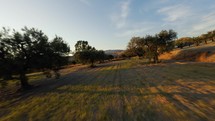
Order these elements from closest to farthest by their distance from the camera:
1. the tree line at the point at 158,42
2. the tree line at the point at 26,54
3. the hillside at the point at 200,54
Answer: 1. the tree line at the point at 26,54
2. the hillside at the point at 200,54
3. the tree line at the point at 158,42

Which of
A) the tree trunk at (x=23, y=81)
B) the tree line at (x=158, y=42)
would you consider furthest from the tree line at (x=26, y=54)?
the tree line at (x=158, y=42)

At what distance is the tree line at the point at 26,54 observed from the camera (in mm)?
14203

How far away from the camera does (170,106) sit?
23.2 feet

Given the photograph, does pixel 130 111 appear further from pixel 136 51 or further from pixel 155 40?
pixel 136 51

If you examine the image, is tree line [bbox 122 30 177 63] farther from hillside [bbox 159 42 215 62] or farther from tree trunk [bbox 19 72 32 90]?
tree trunk [bbox 19 72 32 90]

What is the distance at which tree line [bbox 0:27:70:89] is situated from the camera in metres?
14.2

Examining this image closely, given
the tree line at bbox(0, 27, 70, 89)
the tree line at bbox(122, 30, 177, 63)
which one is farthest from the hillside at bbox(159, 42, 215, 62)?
the tree line at bbox(0, 27, 70, 89)

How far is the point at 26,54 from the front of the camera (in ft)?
51.5

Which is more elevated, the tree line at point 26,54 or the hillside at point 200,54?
the tree line at point 26,54

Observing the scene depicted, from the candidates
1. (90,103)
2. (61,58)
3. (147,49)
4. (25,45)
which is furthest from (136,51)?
(90,103)

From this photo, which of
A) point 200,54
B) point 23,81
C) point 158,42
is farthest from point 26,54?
point 200,54

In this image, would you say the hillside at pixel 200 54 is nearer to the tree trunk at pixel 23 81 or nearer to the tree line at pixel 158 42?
the tree line at pixel 158 42

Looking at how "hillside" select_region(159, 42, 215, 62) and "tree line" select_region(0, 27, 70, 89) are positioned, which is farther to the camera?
"hillside" select_region(159, 42, 215, 62)

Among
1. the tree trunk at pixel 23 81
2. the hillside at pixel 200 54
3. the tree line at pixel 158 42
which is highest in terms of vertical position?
the tree line at pixel 158 42
